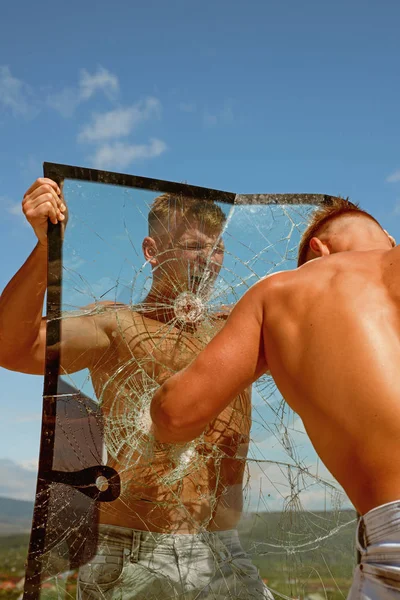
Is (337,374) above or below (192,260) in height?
below

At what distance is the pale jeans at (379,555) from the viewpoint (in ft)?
4.94

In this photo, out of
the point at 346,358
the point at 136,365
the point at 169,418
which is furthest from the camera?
the point at 136,365

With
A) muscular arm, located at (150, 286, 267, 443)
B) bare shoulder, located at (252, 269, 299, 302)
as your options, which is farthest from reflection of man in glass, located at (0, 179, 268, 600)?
bare shoulder, located at (252, 269, 299, 302)

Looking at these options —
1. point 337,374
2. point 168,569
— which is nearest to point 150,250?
point 168,569

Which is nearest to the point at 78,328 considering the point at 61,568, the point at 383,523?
the point at 61,568

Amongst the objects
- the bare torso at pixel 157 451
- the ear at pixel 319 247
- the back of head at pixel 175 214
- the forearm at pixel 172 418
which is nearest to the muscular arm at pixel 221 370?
the forearm at pixel 172 418

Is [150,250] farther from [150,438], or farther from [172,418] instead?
[172,418]

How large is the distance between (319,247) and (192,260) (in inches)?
32.4

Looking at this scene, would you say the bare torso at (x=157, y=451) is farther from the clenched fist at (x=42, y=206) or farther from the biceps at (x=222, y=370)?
the biceps at (x=222, y=370)

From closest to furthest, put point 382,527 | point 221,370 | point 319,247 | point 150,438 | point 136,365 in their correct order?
1. point 382,527
2. point 221,370
3. point 319,247
4. point 150,438
5. point 136,365

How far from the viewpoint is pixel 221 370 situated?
1.84 meters

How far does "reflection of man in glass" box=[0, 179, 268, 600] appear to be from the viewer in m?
2.55

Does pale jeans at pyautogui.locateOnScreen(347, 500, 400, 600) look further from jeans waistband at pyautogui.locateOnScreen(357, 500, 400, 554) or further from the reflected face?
the reflected face

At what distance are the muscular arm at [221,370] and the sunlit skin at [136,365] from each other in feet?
2.64
